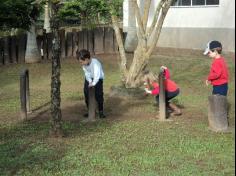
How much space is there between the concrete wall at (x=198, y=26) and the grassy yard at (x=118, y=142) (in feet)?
27.9

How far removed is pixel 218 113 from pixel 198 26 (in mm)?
13833

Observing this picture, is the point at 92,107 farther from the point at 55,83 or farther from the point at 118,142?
the point at 118,142

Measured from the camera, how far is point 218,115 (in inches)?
323

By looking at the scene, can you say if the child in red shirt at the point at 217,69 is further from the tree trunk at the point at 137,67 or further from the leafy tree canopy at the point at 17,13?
the tree trunk at the point at 137,67

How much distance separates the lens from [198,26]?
21641mm

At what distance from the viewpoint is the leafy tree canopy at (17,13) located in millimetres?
6332

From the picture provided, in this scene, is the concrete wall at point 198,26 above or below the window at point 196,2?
below

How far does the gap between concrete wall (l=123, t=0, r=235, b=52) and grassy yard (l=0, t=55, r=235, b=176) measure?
8513 mm

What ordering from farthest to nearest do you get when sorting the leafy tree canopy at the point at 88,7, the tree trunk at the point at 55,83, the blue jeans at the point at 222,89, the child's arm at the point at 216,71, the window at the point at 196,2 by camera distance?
1. the window at the point at 196,2
2. the leafy tree canopy at the point at 88,7
3. the blue jeans at the point at 222,89
4. the child's arm at the point at 216,71
5. the tree trunk at the point at 55,83

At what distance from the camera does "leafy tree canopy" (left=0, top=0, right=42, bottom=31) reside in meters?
6.33

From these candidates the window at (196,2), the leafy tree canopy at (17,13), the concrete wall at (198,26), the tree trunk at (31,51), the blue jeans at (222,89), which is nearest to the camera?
the leafy tree canopy at (17,13)

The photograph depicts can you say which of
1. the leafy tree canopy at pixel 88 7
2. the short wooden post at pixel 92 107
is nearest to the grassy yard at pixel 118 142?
the short wooden post at pixel 92 107

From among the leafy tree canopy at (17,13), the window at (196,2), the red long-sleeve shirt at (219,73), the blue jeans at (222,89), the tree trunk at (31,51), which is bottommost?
the tree trunk at (31,51)

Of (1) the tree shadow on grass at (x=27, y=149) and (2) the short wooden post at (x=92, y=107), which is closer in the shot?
(1) the tree shadow on grass at (x=27, y=149)
